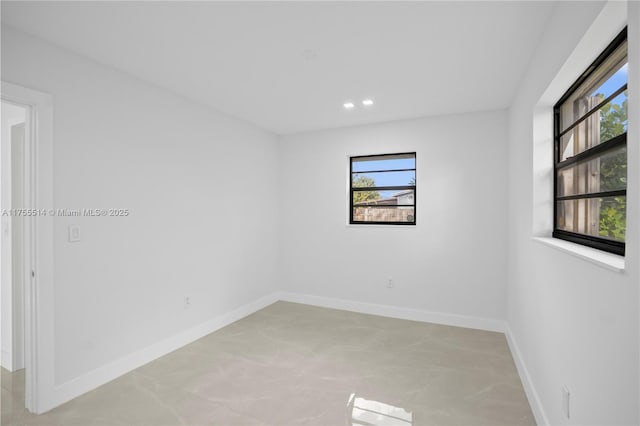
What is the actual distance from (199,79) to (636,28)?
283cm

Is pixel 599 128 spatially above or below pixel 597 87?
below

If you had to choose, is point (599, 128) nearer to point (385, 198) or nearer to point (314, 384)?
point (314, 384)

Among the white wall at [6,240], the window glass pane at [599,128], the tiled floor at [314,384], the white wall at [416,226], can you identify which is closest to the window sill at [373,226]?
the white wall at [416,226]

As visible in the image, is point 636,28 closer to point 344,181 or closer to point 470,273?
point 470,273

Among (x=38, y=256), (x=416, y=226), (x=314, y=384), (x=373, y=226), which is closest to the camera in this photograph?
(x=38, y=256)

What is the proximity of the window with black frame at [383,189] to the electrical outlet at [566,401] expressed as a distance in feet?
8.68

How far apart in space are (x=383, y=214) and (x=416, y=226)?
491 mm

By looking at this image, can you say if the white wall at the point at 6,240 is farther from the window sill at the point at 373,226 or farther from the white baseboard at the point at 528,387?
the white baseboard at the point at 528,387

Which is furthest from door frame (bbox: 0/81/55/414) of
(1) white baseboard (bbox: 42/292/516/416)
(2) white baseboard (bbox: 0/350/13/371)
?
(2) white baseboard (bbox: 0/350/13/371)

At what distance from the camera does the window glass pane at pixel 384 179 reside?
4199 millimetres

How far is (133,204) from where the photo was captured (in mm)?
2830

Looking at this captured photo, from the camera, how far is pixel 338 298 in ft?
14.9

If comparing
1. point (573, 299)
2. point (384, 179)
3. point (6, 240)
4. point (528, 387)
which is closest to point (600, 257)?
point (573, 299)

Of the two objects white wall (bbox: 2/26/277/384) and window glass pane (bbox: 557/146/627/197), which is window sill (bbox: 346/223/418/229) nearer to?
white wall (bbox: 2/26/277/384)
